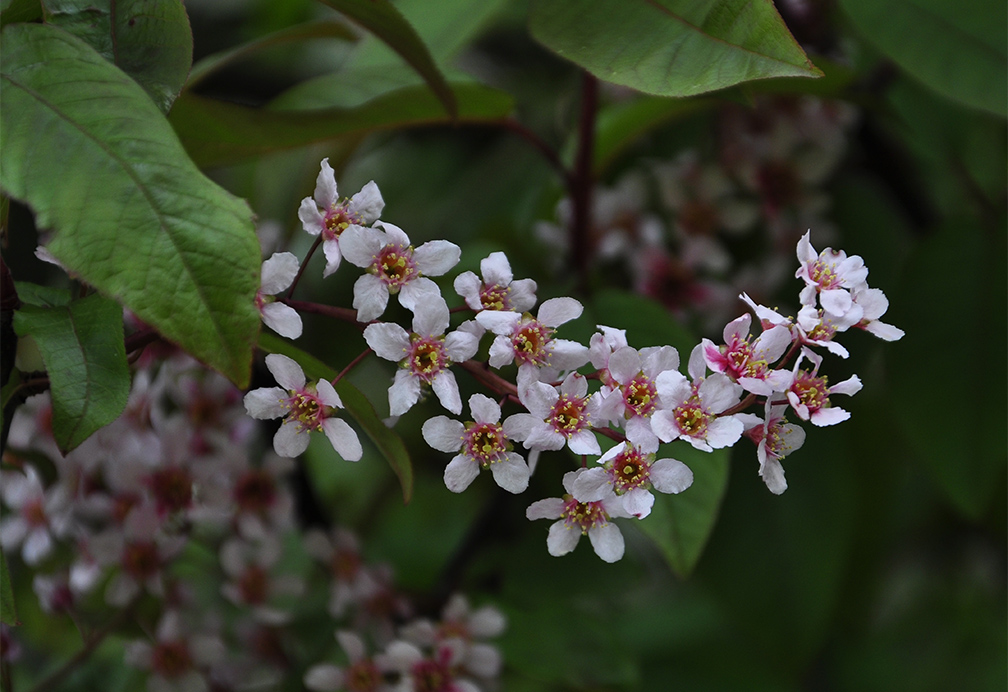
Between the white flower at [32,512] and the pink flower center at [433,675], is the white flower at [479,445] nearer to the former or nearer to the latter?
the pink flower center at [433,675]

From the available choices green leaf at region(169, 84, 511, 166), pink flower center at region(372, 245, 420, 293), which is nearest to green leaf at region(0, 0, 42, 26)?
green leaf at region(169, 84, 511, 166)

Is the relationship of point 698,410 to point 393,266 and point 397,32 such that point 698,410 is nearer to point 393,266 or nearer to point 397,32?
point 393,266

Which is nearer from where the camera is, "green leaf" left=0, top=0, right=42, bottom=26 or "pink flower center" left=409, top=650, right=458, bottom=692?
"green leaf" left=0, top=0, right=42, bottom=26

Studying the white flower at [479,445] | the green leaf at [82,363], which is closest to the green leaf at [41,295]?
the green leaf at [82,363]

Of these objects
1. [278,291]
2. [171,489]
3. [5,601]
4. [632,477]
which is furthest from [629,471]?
[171,489]

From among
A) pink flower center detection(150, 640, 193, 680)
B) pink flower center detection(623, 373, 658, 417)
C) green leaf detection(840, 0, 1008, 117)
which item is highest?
green leaf detection(840, 0, 1008, 117)

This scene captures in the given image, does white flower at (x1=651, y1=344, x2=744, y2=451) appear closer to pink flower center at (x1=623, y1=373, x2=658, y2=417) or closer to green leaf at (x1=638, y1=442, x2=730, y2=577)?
pink flower center at (x1=623, y1=373, x2=658, y2=417)

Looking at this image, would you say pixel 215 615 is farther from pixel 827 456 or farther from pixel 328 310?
Result: pixel 827 456

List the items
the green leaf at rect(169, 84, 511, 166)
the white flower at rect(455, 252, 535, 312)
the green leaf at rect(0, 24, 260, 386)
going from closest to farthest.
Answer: the green leaf at rect(0, 24, 260, 386), the white flower at rect(455, 252, 535, 312), the green leaf at rect(169, 84, 511, 166)

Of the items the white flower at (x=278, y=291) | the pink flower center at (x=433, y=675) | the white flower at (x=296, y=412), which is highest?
the white flower at (x=278, y=291)
